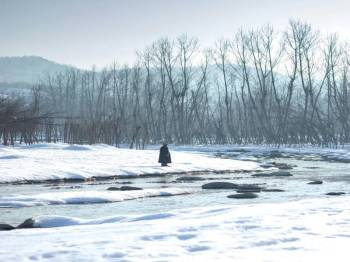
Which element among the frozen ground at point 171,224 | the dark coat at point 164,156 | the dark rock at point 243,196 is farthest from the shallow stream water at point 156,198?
the dark coat at point 164,156

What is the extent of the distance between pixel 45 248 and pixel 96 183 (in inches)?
537

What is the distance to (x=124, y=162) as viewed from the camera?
2786 centimetres

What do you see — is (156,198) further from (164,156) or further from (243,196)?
(164,156)

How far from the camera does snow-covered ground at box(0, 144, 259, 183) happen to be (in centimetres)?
2127

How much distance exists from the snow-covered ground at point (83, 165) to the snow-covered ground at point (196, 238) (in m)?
11.6

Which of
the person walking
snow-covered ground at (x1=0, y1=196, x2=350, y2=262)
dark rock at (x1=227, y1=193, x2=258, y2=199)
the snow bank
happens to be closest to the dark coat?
the person walking

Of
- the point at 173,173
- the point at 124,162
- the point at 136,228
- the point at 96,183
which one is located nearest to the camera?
the point at 136,228

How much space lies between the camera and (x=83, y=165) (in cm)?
2483

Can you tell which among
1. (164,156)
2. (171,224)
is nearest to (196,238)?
(171,224)

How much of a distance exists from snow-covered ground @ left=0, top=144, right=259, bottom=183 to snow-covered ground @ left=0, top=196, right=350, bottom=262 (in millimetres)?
11622

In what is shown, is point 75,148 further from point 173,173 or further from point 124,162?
point 173,173

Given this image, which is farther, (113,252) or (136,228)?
(136,228)

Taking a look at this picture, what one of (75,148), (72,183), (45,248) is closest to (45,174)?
(72,183)

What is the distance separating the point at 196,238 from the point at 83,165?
18149 millimetres
